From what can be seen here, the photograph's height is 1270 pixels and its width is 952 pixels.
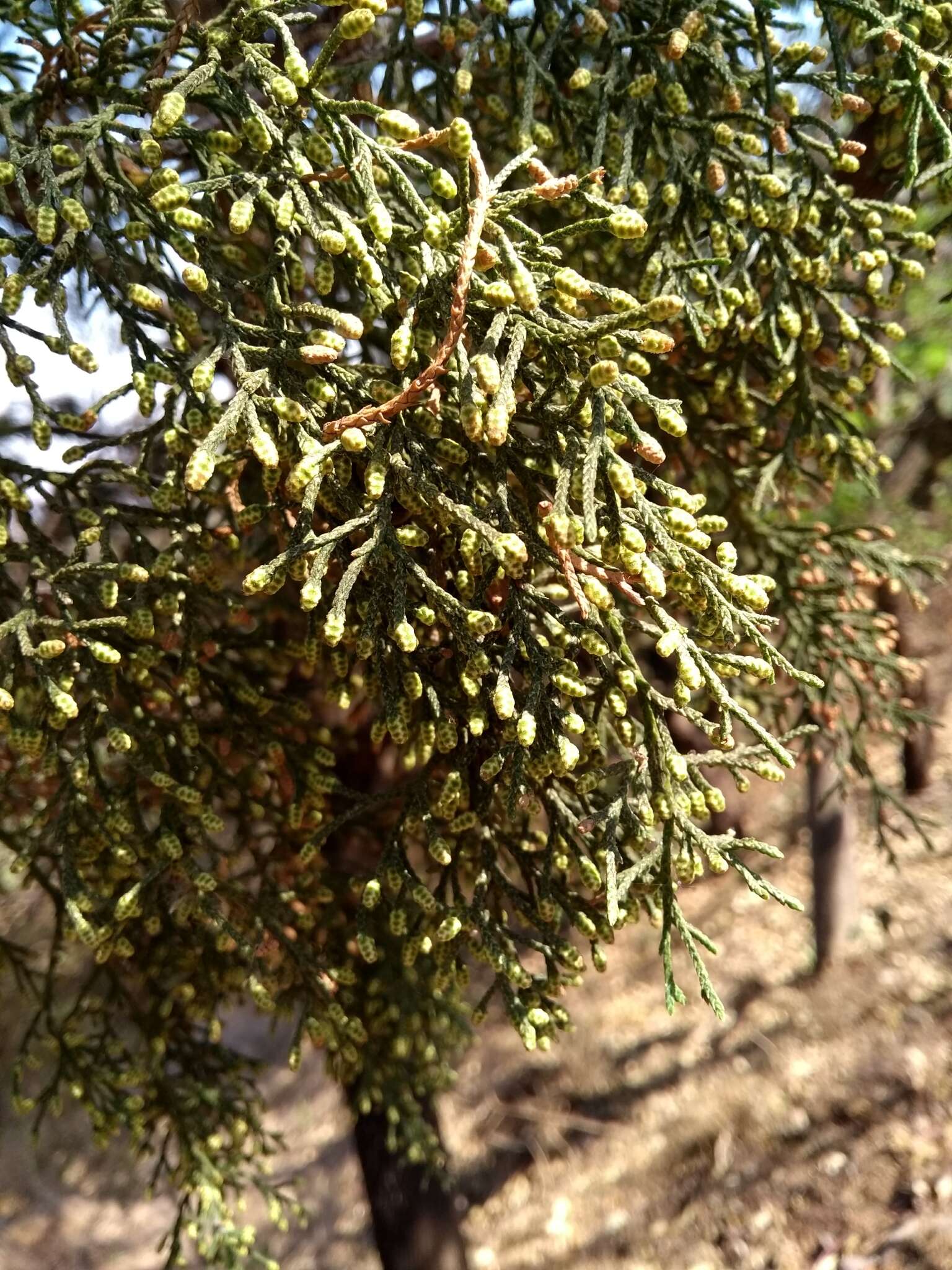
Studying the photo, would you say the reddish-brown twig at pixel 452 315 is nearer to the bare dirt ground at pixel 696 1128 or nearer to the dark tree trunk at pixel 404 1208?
the bare dirt ground at pixel 696 1128

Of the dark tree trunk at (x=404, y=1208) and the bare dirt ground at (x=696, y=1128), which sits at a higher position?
the dark tree trunk at (x=404, y=1208)

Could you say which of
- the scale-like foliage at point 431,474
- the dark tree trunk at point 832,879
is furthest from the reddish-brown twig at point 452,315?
the dark tree trunk at point 832,879

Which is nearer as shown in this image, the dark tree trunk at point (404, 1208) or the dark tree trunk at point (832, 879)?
the dark tree trunk at point (404, 1208)

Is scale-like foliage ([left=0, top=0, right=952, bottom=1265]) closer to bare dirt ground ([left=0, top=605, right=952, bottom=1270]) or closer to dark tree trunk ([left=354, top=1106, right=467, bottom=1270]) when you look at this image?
dark tree trunk ([left=354, top=1106, right=467, bottom=1270])

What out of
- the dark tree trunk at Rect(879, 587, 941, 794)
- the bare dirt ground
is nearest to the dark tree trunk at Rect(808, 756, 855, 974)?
the bare dirt ground

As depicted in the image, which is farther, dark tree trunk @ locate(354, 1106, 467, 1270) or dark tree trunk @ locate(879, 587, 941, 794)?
dark tree trunk @ locate(879, 587, 941, 794)

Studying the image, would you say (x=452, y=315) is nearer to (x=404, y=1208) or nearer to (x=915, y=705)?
(x=404, y=1208)

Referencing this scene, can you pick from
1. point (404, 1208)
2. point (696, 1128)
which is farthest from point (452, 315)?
point (696, 1128)
